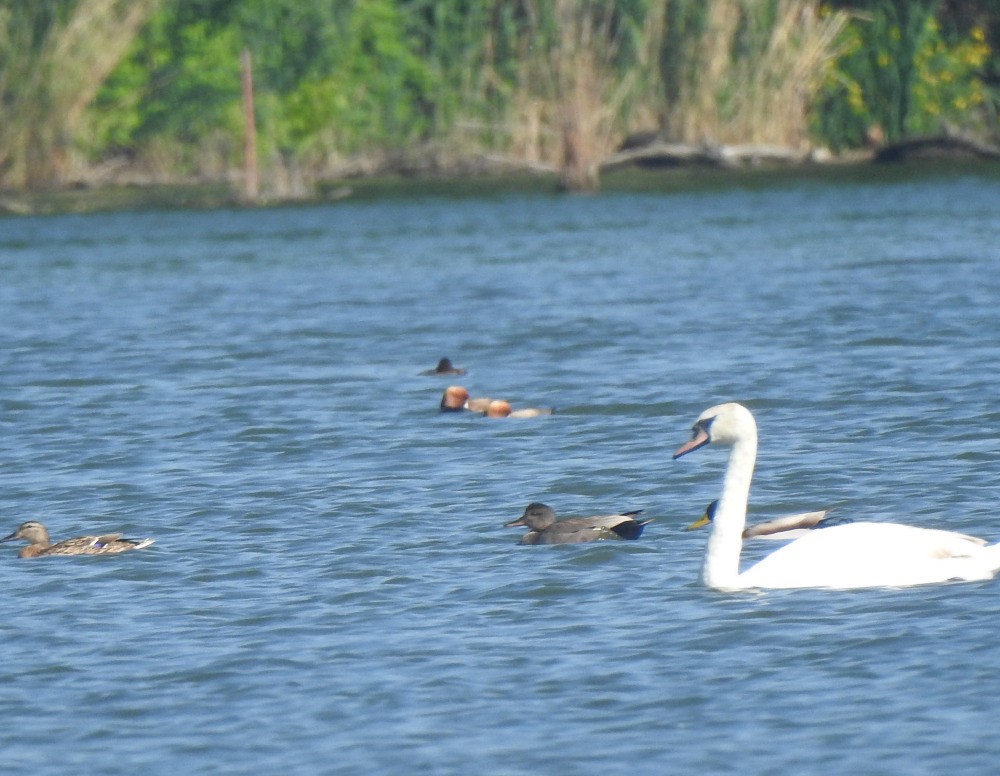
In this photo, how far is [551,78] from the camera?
43.4 meters

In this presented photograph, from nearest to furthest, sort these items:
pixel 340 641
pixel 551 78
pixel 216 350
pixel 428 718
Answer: pixel 428 718, pixel 340 641, pixel 216 350, pixel 551 78

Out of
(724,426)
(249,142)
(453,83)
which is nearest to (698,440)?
(724,426)

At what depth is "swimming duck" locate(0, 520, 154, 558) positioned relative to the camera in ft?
37.2

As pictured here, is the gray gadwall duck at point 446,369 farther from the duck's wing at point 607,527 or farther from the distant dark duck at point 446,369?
the duck's wing at point 607,527

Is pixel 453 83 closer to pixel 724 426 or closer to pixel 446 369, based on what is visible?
pixel 446 369

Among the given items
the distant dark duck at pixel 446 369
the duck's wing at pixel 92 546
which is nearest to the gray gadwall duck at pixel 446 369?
the distant dark duck at pixel 446 369

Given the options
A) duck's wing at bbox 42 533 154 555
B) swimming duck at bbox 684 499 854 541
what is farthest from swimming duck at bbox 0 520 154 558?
swimming duck at bbox 684 499 854 541

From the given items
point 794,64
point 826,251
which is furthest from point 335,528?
point 794,64

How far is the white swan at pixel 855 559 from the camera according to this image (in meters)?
9.82

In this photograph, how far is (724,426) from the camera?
10.5 meters

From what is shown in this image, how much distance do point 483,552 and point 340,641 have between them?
76.6 inches

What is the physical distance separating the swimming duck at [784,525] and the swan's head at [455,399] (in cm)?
502

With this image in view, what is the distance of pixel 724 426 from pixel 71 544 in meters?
3.35

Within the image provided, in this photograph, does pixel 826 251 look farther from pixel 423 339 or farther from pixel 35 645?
pixel 35 645
